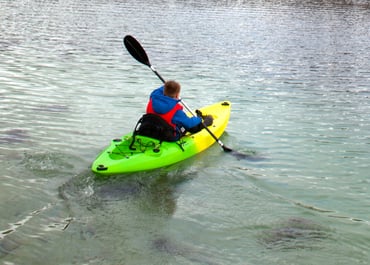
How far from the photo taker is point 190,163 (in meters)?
10.5

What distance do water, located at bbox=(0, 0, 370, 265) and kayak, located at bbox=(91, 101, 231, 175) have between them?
213 mm

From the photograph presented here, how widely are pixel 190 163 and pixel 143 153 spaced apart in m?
1.30

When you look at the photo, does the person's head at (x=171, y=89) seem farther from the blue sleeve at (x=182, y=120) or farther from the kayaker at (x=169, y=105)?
the blue sleeve at (x=182, y=120)

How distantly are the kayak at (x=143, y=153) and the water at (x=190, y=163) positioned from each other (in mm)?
213

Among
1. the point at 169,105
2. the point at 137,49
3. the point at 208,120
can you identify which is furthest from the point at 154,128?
the point at 137,49

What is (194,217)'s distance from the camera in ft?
26.6

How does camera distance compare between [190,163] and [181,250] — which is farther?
[190,163]

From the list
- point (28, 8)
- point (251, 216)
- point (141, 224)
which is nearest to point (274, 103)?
point (251, 216)

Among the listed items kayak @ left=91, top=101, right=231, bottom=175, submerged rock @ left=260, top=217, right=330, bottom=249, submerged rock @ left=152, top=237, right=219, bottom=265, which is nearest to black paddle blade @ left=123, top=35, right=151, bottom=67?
kayak @ left=91, top=101, right=231, bottom=175

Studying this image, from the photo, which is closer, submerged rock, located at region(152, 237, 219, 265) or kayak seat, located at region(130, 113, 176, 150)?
submerged rock, located at region(152, 237, 219, 265)

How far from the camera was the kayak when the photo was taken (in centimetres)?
916

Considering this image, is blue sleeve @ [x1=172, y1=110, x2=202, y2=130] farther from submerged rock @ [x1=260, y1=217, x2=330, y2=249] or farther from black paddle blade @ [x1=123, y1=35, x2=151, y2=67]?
black paddle blade @ [x1=123, y1=35, x2=151, y2=67]

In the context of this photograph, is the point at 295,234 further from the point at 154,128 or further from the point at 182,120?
Answer: the point at 154,128

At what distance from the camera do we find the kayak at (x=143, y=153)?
9156 millimetres
